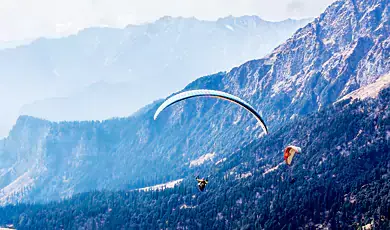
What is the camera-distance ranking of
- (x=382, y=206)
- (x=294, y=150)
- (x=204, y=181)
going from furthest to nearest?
(x=382, y=206) → (x=294, y=150) → (x=204, y=181)

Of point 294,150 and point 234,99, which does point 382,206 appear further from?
point 234,99

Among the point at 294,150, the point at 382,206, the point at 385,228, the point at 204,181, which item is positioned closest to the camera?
the point at 204,181

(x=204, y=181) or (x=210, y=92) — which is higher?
(x=210, y=92)

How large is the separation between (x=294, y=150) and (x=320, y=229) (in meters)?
105

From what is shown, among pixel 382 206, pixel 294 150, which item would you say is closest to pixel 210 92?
pixel 294 150

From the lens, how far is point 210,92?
88.1 m

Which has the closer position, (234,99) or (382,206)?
(234,99)

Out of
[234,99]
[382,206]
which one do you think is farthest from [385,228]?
[234,99]

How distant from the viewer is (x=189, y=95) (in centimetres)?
8762

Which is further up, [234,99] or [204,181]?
[234,99]

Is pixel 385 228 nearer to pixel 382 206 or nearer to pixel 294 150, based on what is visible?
pixel 382 206

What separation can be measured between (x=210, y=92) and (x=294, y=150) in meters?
22.4

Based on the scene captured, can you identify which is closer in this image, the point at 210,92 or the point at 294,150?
the point at 210,92

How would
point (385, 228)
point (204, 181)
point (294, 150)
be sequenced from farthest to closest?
point (385, 228) < point (294, 150) < point (204, 181)
